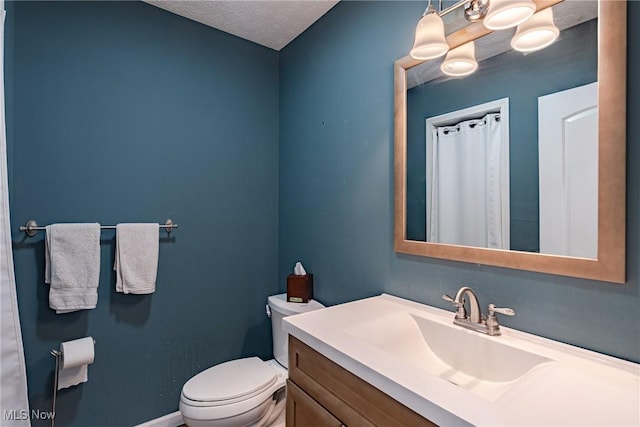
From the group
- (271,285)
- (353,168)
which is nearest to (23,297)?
(271,285)

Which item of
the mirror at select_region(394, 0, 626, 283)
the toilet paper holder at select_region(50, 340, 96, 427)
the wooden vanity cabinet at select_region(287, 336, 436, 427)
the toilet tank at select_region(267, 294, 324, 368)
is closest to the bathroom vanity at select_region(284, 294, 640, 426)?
the wooden vanity cabinet at select_region(287, 336, 436, 427)

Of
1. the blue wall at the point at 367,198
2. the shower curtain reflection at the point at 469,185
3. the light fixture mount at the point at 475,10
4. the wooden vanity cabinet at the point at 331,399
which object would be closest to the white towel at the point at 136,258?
the blue wall at the point at 367,198

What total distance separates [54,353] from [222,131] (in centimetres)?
144

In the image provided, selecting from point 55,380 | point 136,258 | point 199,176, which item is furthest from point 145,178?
point 55,380

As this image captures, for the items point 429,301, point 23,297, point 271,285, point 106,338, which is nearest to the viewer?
point 429,301

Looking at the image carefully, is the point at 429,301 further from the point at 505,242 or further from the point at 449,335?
the point at 505,242

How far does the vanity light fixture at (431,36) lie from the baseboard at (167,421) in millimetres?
2250

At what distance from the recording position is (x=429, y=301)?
1324mm

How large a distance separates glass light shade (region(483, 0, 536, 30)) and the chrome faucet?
865 millimetres

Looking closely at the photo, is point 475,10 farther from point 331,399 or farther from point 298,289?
point 298,289

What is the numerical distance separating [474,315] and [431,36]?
39.2 inches

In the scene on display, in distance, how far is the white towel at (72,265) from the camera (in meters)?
1.50

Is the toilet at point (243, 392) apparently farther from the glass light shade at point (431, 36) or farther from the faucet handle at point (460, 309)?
the glass light shade at point (431, 36)

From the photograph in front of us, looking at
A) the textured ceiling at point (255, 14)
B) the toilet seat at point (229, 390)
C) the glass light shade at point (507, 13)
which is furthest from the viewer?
the textured ceiling at point (255, 14)
